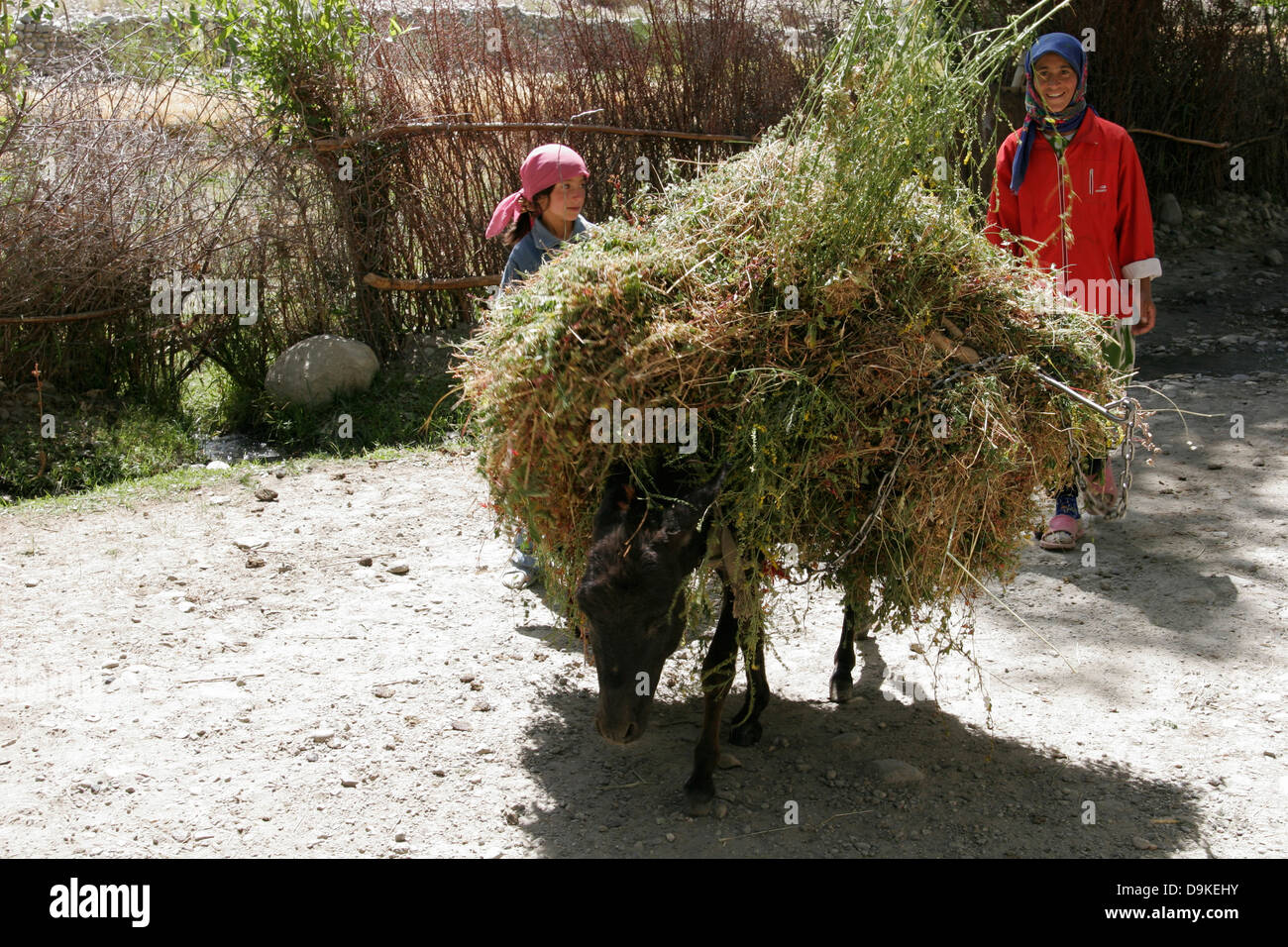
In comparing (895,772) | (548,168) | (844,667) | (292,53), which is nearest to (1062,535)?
(844,667)

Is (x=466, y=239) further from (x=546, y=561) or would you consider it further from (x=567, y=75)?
(x=546, y=561)

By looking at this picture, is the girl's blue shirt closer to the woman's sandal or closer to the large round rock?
Result: the woman's sandal

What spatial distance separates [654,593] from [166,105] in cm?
720

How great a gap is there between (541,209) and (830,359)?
6.88ft

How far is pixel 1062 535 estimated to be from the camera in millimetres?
5645

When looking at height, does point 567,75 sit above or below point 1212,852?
above

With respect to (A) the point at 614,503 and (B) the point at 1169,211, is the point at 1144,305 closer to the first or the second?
(A) the point at 614,503

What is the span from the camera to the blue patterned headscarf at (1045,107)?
488 cm

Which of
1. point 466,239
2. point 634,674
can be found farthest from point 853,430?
point 466,239

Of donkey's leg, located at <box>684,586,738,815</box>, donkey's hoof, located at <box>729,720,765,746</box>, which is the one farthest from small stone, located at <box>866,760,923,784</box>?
donkey's leg, located at <box>684,586,738,815</box>

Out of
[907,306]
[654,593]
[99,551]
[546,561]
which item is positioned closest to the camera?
[654,593]

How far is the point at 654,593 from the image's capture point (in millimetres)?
3217

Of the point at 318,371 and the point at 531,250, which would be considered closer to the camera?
the point at 531,250

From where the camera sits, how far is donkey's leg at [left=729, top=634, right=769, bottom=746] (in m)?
4.02
